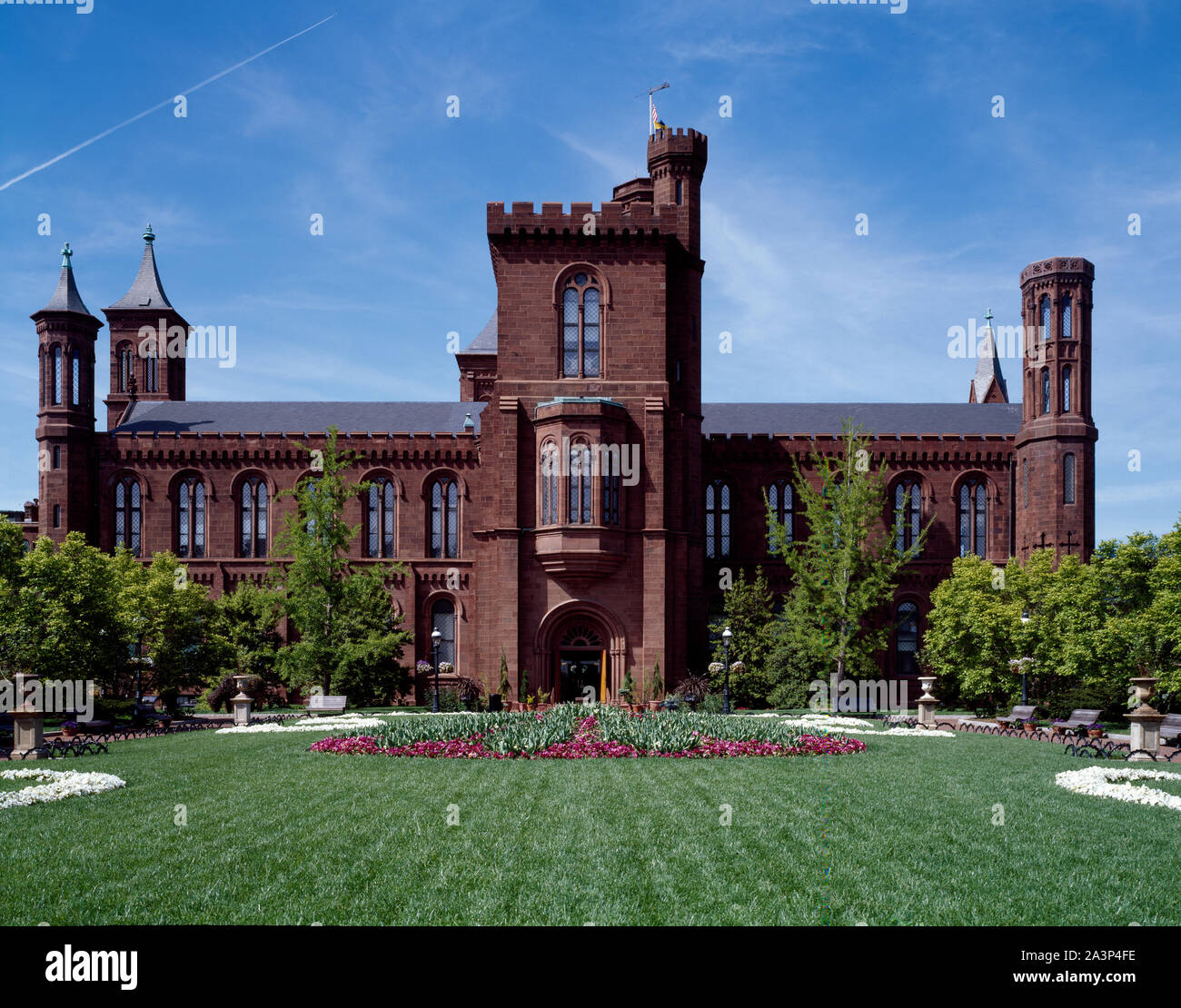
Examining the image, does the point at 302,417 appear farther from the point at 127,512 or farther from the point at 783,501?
the point at 783,501

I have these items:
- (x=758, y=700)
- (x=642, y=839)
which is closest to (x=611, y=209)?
(x=758, y=700)

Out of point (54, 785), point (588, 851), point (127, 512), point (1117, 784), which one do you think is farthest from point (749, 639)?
point (127, 512)

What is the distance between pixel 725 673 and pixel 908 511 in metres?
14.9

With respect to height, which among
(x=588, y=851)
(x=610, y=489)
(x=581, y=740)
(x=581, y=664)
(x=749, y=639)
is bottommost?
(x=581, y=664)

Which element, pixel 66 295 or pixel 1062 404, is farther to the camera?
pixel 66 295

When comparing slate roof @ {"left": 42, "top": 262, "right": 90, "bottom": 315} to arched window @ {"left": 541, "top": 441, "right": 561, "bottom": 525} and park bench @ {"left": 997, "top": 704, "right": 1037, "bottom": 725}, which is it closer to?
arched window @ {"left": 541, "top": 441, "right": 561, "bottom": 525}

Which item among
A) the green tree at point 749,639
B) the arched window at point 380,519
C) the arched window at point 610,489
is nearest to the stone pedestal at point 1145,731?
the green tree at point 749,639

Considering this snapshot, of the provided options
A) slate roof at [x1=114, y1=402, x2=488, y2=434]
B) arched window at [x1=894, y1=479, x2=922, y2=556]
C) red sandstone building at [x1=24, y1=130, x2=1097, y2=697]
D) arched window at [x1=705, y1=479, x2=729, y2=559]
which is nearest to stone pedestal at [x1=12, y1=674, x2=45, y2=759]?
red sandstone building at [x1=24, y1=130, x2=1097, y2=697]

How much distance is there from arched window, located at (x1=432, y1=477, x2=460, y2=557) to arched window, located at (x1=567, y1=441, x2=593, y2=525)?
12.1 metres

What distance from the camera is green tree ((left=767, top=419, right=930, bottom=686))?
40562 mm

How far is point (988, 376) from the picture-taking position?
73.1m

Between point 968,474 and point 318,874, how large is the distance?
4219 centimetres

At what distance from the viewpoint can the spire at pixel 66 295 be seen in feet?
157
